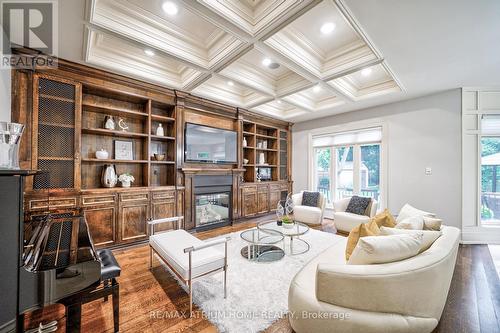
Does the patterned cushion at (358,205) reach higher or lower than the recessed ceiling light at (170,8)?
lower

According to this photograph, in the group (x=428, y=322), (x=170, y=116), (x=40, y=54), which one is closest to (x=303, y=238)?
(x=428, y=322)

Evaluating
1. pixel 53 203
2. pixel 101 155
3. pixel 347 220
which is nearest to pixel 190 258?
pixel 53 203

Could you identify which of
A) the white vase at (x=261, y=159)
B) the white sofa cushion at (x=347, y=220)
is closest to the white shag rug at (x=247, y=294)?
the white sofa cushion at (x=347, y=220)

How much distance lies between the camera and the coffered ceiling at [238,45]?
2.01 m

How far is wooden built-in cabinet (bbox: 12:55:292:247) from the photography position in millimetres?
2572

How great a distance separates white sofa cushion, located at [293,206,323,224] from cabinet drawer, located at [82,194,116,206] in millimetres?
3541

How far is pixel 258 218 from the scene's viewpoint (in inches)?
203

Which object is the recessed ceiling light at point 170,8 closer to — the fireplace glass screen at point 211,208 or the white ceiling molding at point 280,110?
the white ceiling molding at point 280,110

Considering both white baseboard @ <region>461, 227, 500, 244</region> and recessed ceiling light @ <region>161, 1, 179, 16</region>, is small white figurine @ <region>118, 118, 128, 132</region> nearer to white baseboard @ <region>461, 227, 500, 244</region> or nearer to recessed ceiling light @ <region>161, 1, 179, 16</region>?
recessed ceiling light @ <region>161, 1, 179, 16</region>

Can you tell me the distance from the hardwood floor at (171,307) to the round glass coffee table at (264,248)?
1005mm

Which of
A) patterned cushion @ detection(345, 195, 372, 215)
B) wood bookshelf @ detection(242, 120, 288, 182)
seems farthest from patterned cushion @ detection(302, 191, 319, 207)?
wood bookshelf @ detection(242, 120, 288, 182)

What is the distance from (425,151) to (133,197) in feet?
Answer: 17.4

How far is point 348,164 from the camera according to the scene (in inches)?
203

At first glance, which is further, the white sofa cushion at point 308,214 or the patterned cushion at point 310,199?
the patterned cushion at point 310,199
